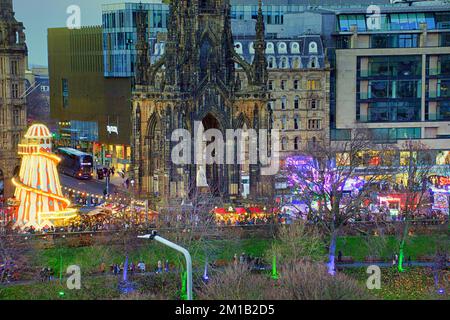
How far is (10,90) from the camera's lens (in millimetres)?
104250

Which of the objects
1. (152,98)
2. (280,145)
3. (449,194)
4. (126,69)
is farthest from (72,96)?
(449,194)

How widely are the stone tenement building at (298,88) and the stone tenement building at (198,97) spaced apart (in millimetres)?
28945

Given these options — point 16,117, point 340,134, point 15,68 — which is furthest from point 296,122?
point 15,68

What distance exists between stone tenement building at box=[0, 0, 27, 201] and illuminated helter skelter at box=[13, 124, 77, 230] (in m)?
19.5

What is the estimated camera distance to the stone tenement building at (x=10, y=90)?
104 metres

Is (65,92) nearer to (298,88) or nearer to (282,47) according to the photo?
(282,47)

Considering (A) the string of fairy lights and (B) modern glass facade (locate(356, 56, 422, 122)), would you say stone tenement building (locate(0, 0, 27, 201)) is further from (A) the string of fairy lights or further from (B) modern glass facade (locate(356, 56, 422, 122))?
(B) modern glass facade (locate(356, 56, 422, 122))

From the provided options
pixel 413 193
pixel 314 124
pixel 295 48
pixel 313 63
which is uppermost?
pixel 295 48

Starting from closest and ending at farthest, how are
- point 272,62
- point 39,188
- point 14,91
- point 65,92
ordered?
point 39,188
point 14,91
point 272,62
point 65,92

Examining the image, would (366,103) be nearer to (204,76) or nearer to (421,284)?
(204,76)

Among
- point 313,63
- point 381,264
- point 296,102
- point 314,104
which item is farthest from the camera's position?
point 314,104

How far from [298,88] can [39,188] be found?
4387 cm

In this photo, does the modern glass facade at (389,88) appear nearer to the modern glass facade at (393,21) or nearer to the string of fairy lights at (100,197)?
the modern glass facade at (393,21)

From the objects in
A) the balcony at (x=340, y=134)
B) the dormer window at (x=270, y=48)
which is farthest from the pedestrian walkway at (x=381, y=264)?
the dormer window at (x=270, y=48)
